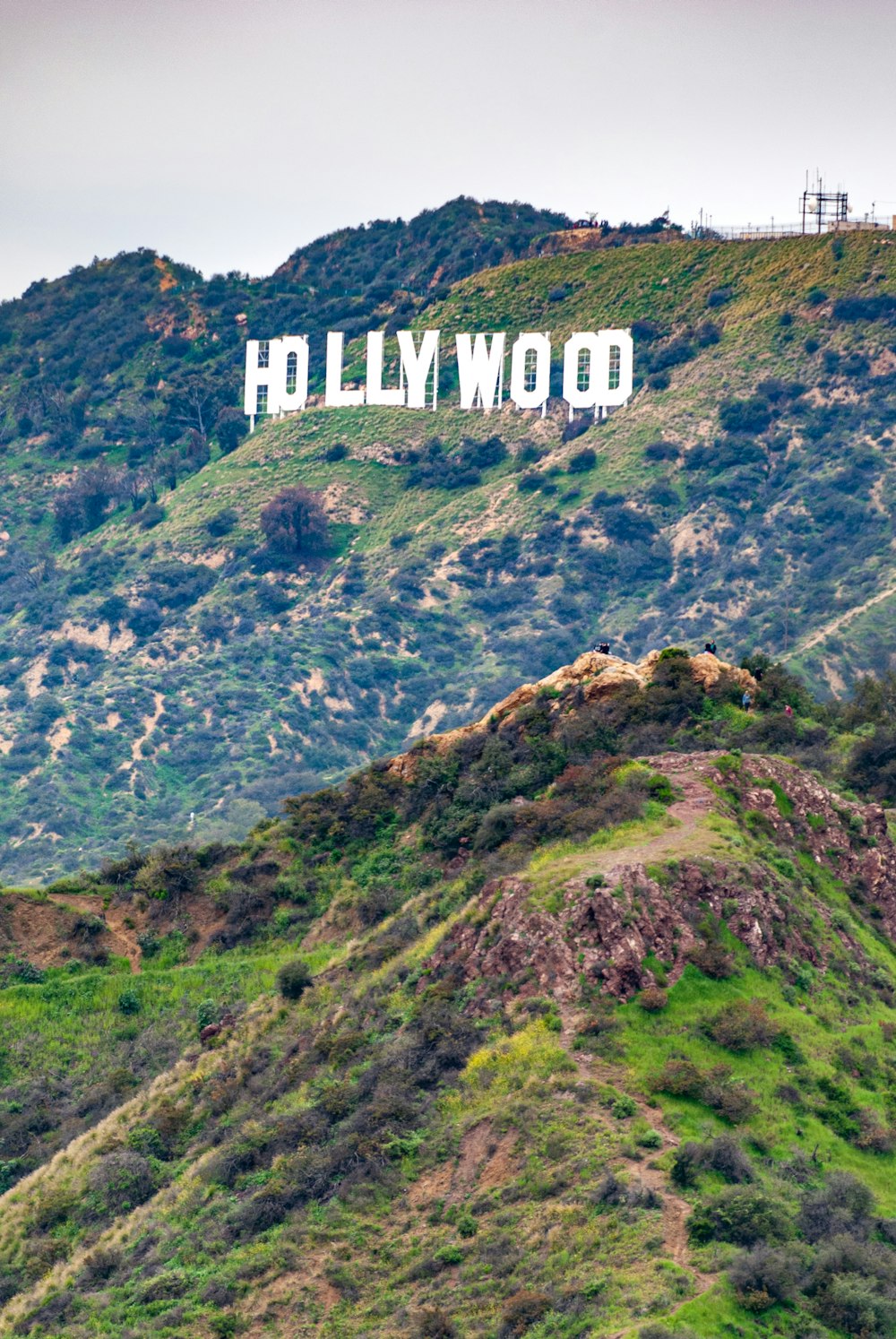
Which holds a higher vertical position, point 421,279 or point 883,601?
point 421,279

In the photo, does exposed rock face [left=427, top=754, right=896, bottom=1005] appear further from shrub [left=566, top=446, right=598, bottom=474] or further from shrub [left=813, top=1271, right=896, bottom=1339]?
shrub [left=566, top=446, right=598, bottom=474]

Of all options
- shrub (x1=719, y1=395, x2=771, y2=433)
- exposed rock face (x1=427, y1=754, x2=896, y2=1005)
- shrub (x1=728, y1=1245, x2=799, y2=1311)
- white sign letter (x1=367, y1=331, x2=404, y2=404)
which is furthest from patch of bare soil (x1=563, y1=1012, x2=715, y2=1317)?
white sign letter (x1=367, y1=331, x2=404, y2=404)

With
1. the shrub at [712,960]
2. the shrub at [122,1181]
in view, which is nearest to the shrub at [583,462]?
the shrub at [122,1181]

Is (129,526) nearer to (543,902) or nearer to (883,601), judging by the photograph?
(883,601)

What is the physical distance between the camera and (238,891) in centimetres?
7525

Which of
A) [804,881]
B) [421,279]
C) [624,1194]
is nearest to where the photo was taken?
[624,1194]

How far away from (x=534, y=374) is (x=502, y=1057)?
4921 inches

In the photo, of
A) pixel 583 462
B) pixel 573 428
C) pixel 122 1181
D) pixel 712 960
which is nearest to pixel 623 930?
pixel 712 960

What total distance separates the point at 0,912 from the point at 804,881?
1095 inches

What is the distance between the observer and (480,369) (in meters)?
175

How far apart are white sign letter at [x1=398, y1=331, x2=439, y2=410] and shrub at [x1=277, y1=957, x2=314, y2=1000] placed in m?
115

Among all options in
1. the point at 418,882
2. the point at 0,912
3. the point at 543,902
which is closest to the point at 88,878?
the point at 0,912

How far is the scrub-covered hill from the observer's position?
151 ft

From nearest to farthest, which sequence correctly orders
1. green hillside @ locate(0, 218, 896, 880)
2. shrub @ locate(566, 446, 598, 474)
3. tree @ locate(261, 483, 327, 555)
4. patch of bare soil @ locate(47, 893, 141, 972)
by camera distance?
patch of bare soil @ locate(47, 893, 141, 972)
green hillside @ locate(0, 218, 896, 880)
shrub @ locate(566, 446, 598, 474)
tree @ locate(261, 483, 327, 555)
